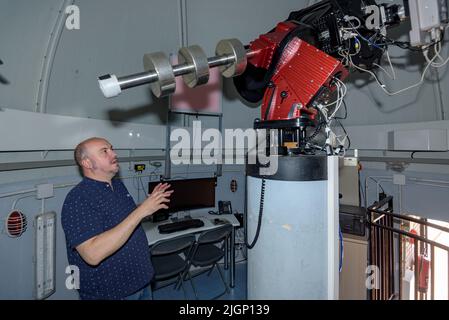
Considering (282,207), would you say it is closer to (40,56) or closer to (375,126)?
(40,56)

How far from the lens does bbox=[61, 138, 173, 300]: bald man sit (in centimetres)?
120

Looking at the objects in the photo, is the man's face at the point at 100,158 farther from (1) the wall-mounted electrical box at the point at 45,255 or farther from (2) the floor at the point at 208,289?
(2) the floor at the point at 208,289

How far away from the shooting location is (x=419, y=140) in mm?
2395

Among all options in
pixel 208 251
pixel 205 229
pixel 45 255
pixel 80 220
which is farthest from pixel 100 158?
pixel 208 251

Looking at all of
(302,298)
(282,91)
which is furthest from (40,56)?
(302,298)

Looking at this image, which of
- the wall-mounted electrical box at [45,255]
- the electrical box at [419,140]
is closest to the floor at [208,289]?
the wall-mounted electrical box at [45,255]

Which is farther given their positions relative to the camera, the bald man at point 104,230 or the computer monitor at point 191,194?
the computer monitor at point 191,194

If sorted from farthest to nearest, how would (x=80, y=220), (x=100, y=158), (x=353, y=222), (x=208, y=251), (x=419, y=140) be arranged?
1. (x=208, y=251)
2. (x=419, y=140)
3. (x=353, y=222)
4. (x=100, y=158)
5. (x=80, y=220)

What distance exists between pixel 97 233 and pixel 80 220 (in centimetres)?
11

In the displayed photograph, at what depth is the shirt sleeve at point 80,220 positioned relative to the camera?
1216mm

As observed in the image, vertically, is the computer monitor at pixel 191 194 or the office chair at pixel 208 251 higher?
the computer monitor at pixel 191 194

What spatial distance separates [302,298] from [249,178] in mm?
616

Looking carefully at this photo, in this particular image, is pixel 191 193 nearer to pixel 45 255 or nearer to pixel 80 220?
pixel 45 255

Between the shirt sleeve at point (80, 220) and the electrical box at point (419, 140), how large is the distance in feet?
9.61
